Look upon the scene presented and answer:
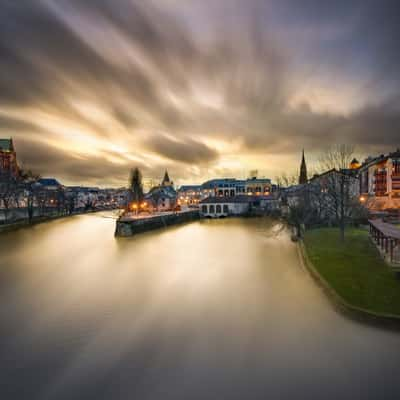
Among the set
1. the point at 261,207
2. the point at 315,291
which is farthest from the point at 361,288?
the point at 261,207

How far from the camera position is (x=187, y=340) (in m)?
7.28

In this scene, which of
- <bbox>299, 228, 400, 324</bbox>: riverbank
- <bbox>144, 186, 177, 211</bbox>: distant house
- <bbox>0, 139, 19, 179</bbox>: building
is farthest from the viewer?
<bbox>0, 139, 19, 179</bbox>: building

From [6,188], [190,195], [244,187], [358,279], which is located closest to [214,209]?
[6,188]

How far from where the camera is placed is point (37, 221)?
143ft

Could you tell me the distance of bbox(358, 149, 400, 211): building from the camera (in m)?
36.5

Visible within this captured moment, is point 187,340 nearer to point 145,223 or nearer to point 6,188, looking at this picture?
point 145,223

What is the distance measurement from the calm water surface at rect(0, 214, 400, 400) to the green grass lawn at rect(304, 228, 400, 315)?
0.86m

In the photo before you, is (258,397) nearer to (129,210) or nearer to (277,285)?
(277,285)

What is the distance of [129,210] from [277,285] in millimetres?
53236

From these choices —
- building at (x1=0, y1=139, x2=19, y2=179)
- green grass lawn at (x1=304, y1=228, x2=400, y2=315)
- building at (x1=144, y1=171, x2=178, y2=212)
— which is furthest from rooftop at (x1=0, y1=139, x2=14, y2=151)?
green grass lawn at (x1=304, y1=228, x2=400, y2=315)

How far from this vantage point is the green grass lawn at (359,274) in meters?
7.50

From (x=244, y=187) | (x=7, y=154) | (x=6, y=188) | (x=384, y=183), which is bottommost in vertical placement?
(x=6, y=188)

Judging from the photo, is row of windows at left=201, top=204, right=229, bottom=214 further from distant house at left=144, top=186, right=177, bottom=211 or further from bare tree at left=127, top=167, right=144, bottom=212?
bare tree at left=127, top=167, right=144, bottom=212

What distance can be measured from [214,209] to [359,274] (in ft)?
148
